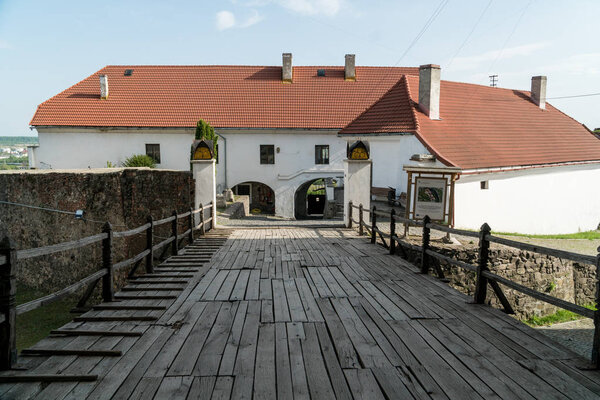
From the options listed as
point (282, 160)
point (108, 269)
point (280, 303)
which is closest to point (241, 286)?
point (280, 303)

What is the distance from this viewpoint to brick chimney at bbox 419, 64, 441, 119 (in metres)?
21.4

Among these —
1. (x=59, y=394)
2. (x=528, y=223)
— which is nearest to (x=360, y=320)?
(x=59, y=394)

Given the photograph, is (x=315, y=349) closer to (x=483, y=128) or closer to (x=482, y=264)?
(x=482, y=264)

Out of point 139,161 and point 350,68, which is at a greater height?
point 350,68

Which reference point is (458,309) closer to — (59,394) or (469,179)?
(59,394)

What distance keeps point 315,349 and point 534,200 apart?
20.5 m

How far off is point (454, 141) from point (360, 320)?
17004mm

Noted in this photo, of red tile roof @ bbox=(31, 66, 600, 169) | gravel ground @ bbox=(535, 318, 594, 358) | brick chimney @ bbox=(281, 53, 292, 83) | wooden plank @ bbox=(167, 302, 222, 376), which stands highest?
brick chimney @ bbox=(281, 53, 292, 83)

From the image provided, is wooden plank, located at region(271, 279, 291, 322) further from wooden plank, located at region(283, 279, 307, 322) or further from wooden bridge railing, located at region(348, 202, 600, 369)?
wooden bridge railing, located at region(348, 202, 600, 369)

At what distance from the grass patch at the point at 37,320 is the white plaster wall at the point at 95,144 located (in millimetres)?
12937

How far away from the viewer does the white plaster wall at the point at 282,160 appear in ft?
88.6

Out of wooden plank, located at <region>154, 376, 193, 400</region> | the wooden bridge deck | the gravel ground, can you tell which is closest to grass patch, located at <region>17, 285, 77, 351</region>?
the wooden bridge deck

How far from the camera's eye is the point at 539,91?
28469 mm

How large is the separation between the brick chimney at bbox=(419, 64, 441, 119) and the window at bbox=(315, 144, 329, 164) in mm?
7086
